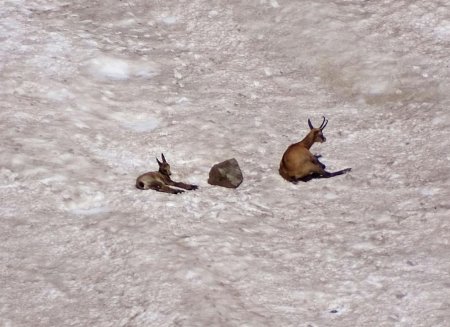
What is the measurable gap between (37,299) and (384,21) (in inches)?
254

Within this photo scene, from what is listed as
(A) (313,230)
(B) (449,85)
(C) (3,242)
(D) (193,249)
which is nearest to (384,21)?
(B) (449,85)

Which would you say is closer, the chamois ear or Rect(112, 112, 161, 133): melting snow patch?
the chamois ear

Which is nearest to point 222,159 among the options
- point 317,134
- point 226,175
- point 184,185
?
point 226,175

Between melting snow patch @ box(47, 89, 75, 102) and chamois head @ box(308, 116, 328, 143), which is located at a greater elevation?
chamois head @ box(308, 116, 328, 143)

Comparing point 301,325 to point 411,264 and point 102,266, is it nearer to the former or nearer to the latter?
point 411,264

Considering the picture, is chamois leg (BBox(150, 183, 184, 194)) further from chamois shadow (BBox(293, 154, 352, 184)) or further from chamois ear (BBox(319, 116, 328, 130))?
chamois ear (BBox(319, 116, 328, 130))

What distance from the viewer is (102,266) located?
7.80m

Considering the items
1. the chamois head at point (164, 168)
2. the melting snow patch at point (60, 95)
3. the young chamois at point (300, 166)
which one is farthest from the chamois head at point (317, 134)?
the melting snow patch at point (60, 95)

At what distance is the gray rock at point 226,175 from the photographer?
9.00m

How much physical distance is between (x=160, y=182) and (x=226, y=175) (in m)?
0.65

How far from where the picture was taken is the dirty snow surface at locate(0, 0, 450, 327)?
7.47 m

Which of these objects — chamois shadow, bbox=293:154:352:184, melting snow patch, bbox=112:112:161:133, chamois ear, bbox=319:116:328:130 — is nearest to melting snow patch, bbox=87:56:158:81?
melting snow patch, bbox=112:112:161:133

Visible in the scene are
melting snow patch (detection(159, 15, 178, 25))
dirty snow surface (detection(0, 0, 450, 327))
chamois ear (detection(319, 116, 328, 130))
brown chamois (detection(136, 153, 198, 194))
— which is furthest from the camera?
melting snow patch (detection(159, 15, 178, 25))

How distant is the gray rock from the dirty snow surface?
12 centimetres
